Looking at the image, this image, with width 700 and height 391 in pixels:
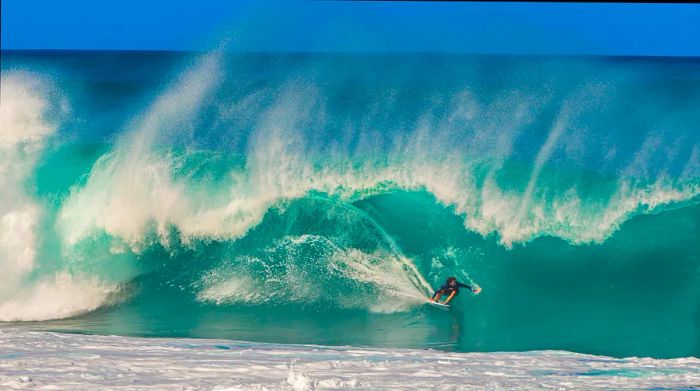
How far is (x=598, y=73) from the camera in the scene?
1272 inches

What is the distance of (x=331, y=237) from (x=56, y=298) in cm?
393

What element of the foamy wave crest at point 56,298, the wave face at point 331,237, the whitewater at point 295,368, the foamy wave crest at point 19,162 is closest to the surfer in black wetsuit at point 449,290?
the wave face at point 331,237

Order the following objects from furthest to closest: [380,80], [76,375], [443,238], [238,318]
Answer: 1. [380,80]
2. [443,238]
3. [238,318]
4. [76,375]

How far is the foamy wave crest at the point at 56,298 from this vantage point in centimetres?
1008

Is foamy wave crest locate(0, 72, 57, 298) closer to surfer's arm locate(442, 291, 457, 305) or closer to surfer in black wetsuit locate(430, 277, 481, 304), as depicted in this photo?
surfer in black wetsuit locate(430, 277, 481, 304)

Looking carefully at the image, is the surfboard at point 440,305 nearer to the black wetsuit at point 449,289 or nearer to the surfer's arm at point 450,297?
the surfer's arm at point 450,297

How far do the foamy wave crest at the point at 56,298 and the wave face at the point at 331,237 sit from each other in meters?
0.03

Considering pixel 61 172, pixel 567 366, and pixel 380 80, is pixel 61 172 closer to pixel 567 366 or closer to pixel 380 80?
pixel 567 366

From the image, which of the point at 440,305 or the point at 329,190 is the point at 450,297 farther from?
the point at 329,190

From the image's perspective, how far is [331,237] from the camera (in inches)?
467

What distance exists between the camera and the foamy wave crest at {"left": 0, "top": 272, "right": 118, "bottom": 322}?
1008 centimetres

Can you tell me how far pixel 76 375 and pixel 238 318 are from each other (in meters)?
3.68

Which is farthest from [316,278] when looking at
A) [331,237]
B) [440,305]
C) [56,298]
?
[56,298]

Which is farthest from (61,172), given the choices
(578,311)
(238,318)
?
(578,311)
